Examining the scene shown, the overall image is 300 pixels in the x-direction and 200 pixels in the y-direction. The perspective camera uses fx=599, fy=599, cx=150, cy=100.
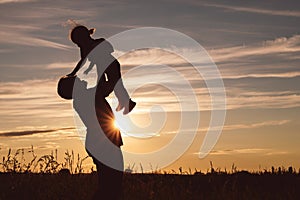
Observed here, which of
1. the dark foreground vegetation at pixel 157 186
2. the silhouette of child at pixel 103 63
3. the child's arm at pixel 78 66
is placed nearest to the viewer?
the silhouette of child at pixel 103 63

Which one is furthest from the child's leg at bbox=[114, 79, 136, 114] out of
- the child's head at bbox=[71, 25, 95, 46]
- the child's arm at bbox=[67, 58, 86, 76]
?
the child's head at bbox=[71, 25, 95, 46]

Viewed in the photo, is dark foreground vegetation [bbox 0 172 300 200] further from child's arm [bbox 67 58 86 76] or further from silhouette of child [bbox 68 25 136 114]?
child's arm [bbox 67 58 86 76]

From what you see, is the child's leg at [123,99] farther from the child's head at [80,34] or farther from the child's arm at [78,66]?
the child's head at [80,34]

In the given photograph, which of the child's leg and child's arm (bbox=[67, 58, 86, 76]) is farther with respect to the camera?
child's arm (bbox=[67, 58, 86, 76])

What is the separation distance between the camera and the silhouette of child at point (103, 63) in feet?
33.4

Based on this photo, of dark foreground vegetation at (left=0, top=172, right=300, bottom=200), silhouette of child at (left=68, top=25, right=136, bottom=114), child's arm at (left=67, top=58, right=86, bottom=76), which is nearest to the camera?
silhouette of child at (left=68, top=25, right=136, bottom=114)

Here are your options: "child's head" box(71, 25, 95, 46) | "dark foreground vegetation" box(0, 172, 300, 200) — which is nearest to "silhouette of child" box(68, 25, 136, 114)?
"child's head" box(71, 25, 95, 46)

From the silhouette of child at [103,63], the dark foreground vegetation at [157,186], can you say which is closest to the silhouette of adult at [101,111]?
the silhouette of child at [103,63]

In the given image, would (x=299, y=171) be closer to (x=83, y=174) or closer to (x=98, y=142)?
(x=83, y=174)

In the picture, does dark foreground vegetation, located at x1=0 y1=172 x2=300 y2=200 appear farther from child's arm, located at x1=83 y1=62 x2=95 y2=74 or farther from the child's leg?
child's arm, located at x1=83 y1=62 x2=95 y2=74

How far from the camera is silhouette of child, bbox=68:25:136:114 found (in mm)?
10188

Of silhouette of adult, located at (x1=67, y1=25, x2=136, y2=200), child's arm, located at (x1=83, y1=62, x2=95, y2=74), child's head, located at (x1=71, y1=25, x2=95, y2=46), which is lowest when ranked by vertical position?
silhouette of adult, located at (x1=67, y1=25, x2=136, y2=200)

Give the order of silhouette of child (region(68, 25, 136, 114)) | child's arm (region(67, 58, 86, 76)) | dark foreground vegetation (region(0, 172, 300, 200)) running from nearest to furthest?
1. silhouette of child (region(68, 25, 136, 114))
2. child's arm (region(67, 58, 86, 76))
3. dark foreground vegetation (region(0, 172, 300, 200))

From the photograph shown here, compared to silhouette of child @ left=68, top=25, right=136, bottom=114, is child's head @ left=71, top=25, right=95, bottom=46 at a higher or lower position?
higher
